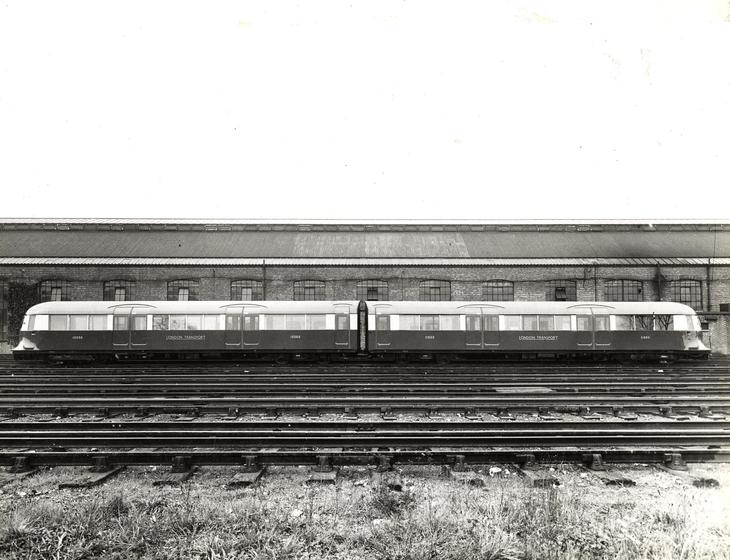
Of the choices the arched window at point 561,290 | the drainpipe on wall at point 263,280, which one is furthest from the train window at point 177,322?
the arched window at point 561,290

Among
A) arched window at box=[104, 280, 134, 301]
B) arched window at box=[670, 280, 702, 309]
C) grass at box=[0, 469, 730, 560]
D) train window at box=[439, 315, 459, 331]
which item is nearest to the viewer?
grass at box=[0, 469, 730, 560]

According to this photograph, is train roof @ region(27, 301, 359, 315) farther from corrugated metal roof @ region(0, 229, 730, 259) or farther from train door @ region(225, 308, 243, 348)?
corrugated metal roof @ region(0, 229, 730, 259)

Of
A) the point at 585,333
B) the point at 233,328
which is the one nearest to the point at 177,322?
the point at 233,328

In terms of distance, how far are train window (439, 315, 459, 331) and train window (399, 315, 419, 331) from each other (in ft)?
3.39

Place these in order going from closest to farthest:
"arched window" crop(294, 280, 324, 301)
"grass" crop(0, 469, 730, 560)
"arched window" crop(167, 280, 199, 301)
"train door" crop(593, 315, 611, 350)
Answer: "grass" crop(0, 469, 730, 560), "train door" crop(593, 315, 611, 350), "arched window" crop(167, 280, 199, 301), "arched window" crop(294, 280, 324, 301)

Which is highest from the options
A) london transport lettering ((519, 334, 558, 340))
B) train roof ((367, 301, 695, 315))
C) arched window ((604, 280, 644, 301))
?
arched window ((604, 280, 644, 301))

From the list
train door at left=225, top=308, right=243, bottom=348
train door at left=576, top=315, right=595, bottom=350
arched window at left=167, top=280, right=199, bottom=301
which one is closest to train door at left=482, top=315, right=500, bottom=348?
train door at left=576, top=315, right=595, bottom=350

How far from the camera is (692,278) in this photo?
26.0 meters

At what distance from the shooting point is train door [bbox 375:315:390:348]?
19.1m

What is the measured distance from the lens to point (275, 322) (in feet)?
63.5

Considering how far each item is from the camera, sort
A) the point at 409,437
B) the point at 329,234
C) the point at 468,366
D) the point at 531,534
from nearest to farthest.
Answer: the point at 531,534 < the point at 409,437 < the point at 468,366 < the point at 329,234

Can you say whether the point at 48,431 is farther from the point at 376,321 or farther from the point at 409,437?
the point at 376,321

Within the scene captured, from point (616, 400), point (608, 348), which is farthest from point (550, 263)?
point (616, 400)

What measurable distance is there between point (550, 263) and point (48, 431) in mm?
24453
